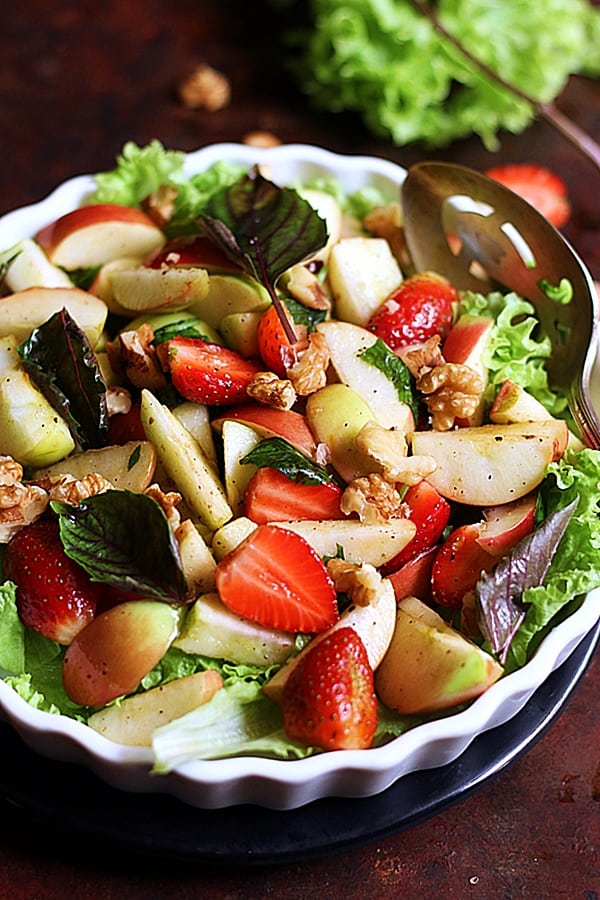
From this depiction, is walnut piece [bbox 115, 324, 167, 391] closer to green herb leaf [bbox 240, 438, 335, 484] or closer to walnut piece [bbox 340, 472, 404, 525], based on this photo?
green herb leaf [bbox 240, 438, 335, 484]

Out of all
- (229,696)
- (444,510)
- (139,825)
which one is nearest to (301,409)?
(444,510)


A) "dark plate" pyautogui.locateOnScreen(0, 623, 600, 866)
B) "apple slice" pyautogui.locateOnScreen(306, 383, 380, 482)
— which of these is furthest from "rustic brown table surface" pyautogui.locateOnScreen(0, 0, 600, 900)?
"apple slice" pyautogui.locateOnScreen(306, 383, 380, 482)

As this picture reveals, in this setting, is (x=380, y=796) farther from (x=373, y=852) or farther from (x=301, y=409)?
(x=301, y=409)

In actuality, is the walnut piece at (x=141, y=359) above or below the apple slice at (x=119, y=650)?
above

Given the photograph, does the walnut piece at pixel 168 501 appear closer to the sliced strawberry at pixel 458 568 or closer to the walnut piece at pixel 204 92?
Result: the sliced strawberry at pixel 458 568

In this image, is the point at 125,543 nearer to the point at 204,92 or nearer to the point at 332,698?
the point at 332,698

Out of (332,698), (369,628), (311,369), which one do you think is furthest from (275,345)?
(332,698)

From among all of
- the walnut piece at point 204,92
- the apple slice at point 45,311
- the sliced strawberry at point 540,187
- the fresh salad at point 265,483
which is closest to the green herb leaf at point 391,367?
the fresh salad at point 265,483
